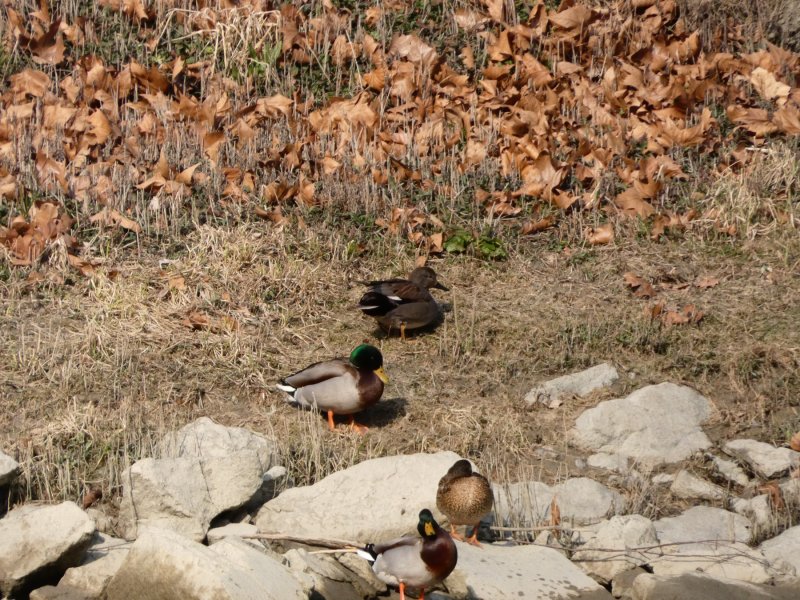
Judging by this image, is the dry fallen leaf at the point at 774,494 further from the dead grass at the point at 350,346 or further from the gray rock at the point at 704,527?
the dead grass at the point at 350,346

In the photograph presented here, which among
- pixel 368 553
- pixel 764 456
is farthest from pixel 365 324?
pixel 368 553

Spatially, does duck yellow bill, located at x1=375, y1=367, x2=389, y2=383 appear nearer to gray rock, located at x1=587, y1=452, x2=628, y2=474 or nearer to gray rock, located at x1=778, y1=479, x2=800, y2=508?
gray rock, located at x1=587, y1=452, x2=628, y2=474

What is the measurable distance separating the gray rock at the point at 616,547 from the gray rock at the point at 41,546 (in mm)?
2391

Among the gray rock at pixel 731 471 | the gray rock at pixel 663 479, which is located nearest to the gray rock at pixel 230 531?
the gray rock at pixel 663 479

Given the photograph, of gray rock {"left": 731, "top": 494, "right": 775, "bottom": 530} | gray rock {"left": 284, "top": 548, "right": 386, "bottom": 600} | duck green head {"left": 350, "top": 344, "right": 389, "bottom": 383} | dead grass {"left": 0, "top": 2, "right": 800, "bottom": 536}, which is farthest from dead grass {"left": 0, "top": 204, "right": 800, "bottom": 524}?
gray rock {"left": 284, "top": 548, "right": 386, "bottom": 600}

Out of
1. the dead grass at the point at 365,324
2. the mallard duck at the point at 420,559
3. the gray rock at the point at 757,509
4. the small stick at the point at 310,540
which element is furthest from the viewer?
the dead grass at the point at 365,324

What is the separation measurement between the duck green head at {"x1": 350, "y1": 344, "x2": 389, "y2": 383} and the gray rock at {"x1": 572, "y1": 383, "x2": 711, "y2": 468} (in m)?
1.22

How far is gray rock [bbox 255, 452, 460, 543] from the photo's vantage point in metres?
5.69

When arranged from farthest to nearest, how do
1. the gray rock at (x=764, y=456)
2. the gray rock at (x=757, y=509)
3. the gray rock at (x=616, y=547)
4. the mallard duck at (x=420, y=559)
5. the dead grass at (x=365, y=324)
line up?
the dead grass at (x=365, y=324)
the gray rock at (x=764, y=456)
the gray rock at (x=757, y=509)
the gray rock at (x=616, y=547)
the mallard duck at (x=420, y=559)

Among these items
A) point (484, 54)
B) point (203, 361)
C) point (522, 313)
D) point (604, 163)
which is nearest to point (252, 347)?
point (203, 361)

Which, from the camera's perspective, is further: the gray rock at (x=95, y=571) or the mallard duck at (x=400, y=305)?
the mallard duck at (x=400, y=305)

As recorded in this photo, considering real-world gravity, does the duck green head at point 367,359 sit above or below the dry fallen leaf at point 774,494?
above

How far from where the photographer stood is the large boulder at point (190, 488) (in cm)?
561

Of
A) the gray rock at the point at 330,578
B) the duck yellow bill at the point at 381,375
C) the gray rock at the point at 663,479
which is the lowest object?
the gray rock at the point at 663,479
